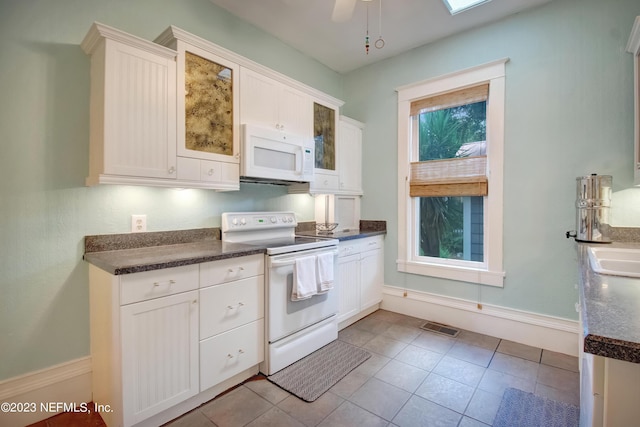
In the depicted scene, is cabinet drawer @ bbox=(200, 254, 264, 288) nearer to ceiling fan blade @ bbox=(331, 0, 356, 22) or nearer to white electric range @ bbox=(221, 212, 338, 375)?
white electric range @ bbox=(221, 212, 338, 375)

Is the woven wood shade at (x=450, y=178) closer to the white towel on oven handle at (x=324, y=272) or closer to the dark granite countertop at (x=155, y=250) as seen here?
the white towel on oven handle at (x=324, y=272)

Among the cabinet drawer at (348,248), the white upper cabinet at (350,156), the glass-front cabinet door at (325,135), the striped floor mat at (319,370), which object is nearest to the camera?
the striped floor mat at (319,370)

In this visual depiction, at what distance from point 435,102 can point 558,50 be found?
1026mm

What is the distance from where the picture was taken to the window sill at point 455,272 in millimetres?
2750

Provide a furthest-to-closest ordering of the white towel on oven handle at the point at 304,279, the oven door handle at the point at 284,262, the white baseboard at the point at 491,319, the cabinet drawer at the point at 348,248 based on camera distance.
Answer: the cabinet drawer at the point at 348,248 < the white baseboard at the point at 491,319 < the white towel on oven handle at the point at 304,279 < the oven door handle at the point at 284,262

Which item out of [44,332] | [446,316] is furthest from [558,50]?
[44,332]

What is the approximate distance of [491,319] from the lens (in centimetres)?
278

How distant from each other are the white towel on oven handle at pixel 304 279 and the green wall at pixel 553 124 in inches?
63.0

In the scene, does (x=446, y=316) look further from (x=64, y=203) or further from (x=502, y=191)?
(x=64, y=203)

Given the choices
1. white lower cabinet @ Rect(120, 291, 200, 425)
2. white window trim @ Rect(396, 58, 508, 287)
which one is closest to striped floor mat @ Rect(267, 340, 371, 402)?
white lower cabinet @ Rect(120, 291, 200, 425)

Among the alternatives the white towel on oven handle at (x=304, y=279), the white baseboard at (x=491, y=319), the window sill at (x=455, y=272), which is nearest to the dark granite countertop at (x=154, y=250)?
the white towel on oven handle at (x=304, y=279)

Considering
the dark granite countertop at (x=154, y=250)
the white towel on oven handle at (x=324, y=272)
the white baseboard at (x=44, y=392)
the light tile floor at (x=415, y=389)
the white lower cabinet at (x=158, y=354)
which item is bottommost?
the light tile floor at (x=415, y=389)

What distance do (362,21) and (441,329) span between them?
3.08 m

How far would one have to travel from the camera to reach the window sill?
2.75 meters
